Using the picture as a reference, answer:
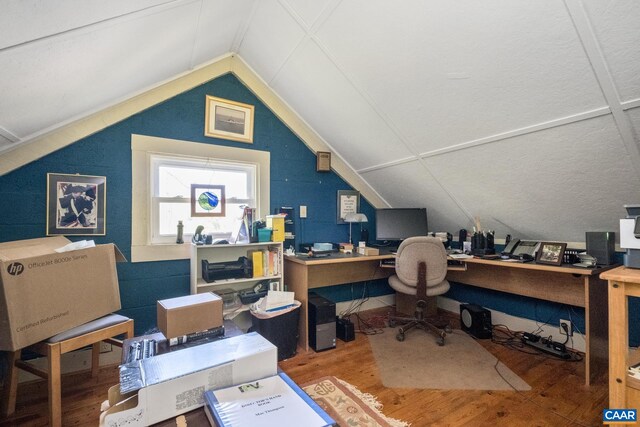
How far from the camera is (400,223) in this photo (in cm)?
329

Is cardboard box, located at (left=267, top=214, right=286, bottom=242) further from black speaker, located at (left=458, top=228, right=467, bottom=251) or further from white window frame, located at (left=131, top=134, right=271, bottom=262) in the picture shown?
black speaker, located at (left=458, top=228, right=467, bottom=251)

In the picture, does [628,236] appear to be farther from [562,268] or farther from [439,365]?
[439,365]

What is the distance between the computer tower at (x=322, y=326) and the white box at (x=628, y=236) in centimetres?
192

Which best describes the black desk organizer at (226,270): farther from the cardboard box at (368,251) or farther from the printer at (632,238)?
the printer at (632,238)

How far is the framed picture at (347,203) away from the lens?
131 inches

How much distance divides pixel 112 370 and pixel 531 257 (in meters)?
3.59

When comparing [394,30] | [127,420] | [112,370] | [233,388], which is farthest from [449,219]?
[112,370]

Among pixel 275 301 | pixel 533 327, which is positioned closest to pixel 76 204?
pixel 275 301

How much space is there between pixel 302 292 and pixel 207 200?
4.13ft

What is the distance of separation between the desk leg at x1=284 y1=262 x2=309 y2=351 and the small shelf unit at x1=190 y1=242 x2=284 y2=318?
0.14 m

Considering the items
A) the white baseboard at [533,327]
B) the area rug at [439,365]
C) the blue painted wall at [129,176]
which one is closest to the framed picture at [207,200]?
the blue painted wall at [129,176]

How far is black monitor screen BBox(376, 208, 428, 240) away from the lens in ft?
10.6

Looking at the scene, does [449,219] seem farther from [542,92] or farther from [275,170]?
[275,170]

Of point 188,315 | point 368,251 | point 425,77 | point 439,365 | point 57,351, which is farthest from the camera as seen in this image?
point 368,251
